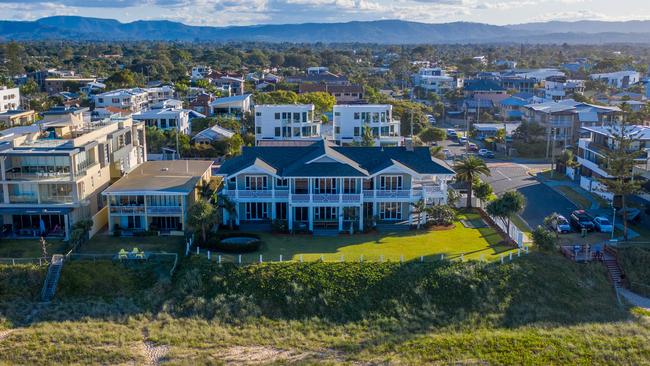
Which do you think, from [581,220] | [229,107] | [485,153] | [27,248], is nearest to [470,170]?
[581,220]

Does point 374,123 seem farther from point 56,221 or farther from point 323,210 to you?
point 56,221

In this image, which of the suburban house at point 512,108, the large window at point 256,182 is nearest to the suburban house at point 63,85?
the suburban house at point 512,108

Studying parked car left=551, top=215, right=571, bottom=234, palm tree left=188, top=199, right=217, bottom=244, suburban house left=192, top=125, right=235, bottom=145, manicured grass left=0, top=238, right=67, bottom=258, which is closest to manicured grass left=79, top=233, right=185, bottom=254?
manicured grass left=0, top=238, right=67, bottom=258

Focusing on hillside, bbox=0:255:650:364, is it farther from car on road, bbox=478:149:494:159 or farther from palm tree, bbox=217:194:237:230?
car on road, bbox=478:149:494:159

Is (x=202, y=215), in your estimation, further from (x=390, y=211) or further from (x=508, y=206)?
(x=508, y=206)

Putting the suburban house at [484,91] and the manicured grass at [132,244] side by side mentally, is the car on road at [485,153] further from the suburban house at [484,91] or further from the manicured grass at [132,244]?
the suburban house at [484,91]

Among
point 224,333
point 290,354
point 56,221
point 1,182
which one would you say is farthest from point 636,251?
point 1,182
